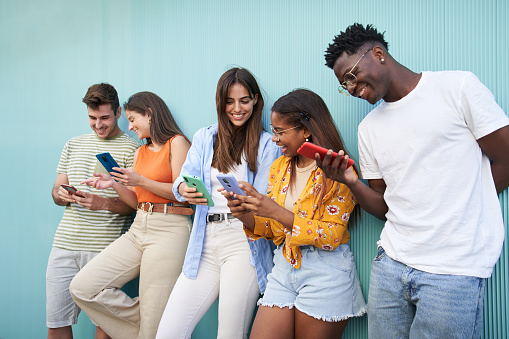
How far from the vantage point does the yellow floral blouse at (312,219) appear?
2.28 meters

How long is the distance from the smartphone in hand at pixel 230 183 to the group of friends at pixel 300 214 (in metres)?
0.05

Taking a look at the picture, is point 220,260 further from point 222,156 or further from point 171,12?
point 171,12

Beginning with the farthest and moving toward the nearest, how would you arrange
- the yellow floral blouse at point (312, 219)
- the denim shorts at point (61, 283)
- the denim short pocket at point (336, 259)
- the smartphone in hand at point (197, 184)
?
the denim shorts at point (61, 283) < the smartphone in hand at point (197, 184) < the denim short pocket at point (336, 259) < the yellow floral blouse at point (312, 219)

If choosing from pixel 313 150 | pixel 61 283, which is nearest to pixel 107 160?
pixel 61 283

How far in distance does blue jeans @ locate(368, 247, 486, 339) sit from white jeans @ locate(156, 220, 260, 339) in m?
0.78

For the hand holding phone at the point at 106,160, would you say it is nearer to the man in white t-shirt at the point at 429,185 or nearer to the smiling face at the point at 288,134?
the smiling face at the point at 288,134

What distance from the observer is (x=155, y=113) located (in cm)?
345

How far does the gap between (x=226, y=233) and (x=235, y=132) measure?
2.29 ft

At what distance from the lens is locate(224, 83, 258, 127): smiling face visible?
292cm

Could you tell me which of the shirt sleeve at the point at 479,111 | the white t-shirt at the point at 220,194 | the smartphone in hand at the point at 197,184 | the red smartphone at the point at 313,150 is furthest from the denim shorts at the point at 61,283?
the shirt sleeve at the point at 479,111

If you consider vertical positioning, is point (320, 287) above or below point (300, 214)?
below

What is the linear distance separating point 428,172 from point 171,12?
259 centimetres

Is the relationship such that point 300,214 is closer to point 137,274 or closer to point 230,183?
point 230,183

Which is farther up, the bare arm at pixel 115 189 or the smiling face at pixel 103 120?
the smiling face at pixel 103 120
